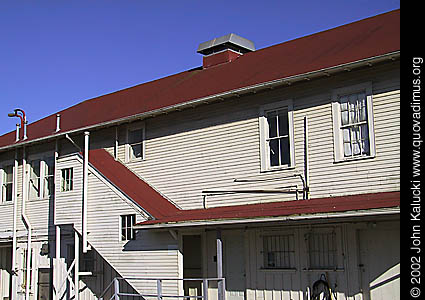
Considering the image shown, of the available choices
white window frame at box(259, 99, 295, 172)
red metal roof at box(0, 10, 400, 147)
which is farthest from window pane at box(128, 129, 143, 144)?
white window frame at box(259, 99, 295, 172)

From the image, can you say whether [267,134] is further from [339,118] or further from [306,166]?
[339,118]

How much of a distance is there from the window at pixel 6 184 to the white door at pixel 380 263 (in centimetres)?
1535

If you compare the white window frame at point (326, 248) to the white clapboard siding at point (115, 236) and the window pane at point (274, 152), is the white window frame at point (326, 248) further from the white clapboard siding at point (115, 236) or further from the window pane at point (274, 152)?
the white clapboard siding at point (115, 236)

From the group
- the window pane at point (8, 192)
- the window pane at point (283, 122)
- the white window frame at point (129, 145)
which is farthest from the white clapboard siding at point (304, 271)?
the window pane at point (8, 192)

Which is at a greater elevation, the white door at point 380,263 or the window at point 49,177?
the window at point 49,177

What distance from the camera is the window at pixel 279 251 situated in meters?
15.1

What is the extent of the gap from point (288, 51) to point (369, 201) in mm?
7158

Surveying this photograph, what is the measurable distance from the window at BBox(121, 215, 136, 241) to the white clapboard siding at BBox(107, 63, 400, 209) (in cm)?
152

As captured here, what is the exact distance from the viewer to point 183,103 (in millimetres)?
17516

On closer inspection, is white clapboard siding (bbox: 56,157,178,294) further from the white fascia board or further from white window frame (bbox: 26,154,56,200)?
white window frame (bbox: 26,154,56,200)

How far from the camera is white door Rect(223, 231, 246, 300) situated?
1609 cm

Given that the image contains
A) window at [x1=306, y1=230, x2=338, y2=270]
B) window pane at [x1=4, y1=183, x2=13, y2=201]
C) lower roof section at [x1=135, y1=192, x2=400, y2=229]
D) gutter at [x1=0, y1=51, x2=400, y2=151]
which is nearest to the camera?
lower roof section at [x1=135, y1=192, x2=400, y2=229]

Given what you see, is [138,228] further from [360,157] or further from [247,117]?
[360,157]
